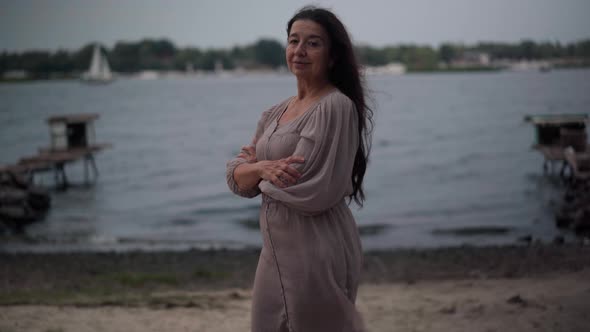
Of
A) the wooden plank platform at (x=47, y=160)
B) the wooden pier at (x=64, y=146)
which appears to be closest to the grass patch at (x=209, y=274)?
the wooden plank platform at (x=47, y=160)

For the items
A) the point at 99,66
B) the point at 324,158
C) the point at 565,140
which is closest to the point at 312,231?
the point at 324,158

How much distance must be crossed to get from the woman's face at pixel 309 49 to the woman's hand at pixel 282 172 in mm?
499

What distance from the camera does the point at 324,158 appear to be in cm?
328

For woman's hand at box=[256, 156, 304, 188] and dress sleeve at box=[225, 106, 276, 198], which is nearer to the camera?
woman's hand at box=[256, 156, 304, 188]

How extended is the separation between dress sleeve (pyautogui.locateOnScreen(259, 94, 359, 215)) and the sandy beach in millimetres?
3858

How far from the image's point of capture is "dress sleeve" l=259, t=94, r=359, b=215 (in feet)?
10.6

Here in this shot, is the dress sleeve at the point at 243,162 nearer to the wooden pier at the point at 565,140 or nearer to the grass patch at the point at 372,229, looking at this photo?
the grass patch at the point at 372,229

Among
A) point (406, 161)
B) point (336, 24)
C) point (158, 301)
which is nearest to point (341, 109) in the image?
point (336, 24)

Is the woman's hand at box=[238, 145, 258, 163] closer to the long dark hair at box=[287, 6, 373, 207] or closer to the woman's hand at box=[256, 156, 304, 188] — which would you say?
the woman's hand at box=[256, 156, 304, 188]

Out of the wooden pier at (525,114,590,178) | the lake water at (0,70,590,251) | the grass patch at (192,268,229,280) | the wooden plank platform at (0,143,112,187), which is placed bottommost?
the lake water at (0,70,590,251)

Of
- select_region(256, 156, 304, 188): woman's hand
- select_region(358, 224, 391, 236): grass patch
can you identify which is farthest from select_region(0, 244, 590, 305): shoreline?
select_region(256, 156, 304, 188): woman's hand

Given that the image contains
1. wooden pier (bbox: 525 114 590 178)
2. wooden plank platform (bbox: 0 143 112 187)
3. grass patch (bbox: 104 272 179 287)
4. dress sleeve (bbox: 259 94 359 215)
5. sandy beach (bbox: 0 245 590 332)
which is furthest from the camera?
wooden plank platform (bbox: 0 143 112 187)

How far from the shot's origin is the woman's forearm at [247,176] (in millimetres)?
3449

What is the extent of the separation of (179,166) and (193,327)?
35.6 metres
